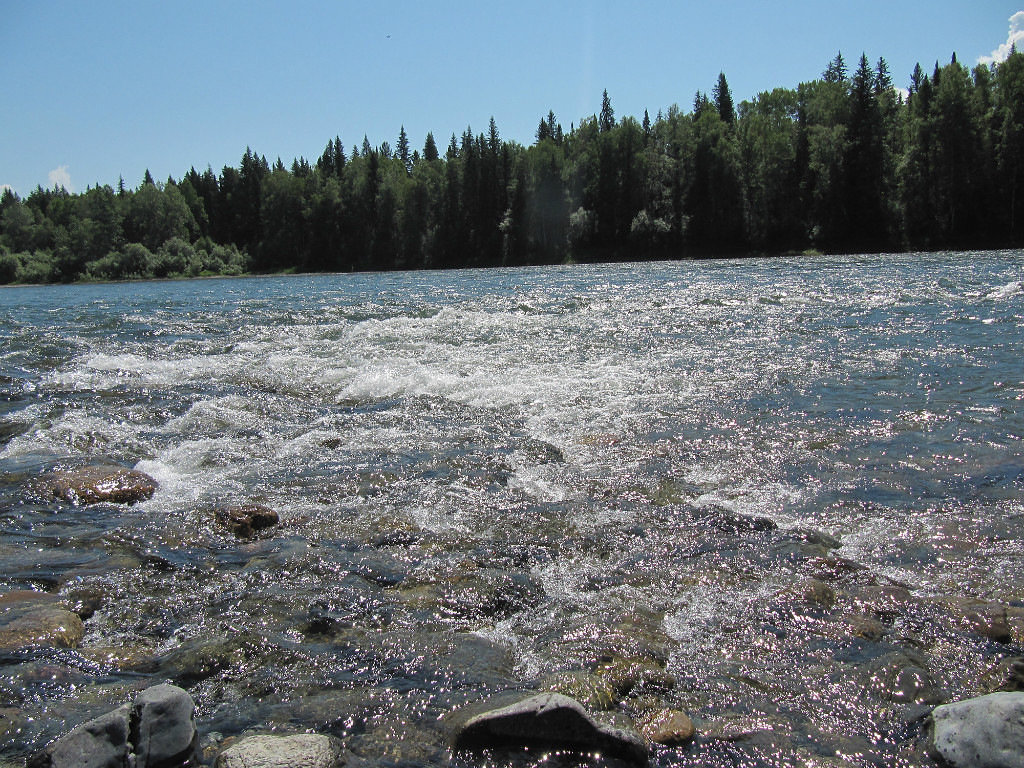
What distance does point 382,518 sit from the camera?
22.6ft

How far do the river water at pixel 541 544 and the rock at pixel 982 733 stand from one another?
171 mm

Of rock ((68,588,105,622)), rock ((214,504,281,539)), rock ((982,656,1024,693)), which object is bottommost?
rock ((982,656,1024,693))

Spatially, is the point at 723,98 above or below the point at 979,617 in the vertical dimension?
above

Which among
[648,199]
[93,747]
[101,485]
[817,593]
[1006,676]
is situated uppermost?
[648,199]

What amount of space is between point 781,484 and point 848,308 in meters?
16.8

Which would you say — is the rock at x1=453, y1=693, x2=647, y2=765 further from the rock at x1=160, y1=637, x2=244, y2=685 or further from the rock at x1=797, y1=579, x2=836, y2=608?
the rock at x1=797, y1=579, x2=836, y2=608

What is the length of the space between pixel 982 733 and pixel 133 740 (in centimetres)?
431

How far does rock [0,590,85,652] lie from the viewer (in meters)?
4.60

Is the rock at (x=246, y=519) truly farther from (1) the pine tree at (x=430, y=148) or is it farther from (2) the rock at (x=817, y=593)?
(1) the pine tree at (x=430, y=148)

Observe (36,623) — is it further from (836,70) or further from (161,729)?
(836,70)

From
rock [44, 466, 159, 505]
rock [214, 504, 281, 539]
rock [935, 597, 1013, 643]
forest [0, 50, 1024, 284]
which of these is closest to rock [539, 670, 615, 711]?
rock [935, 597, 1013, 643]

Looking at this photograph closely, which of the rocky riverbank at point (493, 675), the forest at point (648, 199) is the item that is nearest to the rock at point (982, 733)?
the rocky riverbank at point (493, 675)

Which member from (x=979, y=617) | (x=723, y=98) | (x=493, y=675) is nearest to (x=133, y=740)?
(x=493, y=675)

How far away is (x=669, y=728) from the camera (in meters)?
3.68
